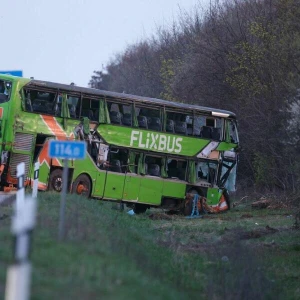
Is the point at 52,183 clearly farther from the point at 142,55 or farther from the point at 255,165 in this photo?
the point at 142,55

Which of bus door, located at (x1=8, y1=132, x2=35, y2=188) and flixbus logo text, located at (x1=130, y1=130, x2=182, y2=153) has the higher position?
flixbus logo text, located at (x1=130, y1=130, x2=182, y2=153)

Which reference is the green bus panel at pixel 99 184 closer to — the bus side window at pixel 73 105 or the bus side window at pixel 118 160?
the bus side window at pixel 118 160

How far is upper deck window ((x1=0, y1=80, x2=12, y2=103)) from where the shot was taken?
3297cm

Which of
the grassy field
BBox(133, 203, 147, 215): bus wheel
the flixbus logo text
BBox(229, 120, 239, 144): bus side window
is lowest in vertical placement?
the grassy field

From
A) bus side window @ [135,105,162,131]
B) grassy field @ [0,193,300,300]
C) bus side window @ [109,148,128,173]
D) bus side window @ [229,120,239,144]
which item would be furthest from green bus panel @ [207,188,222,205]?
grassy field @ [0,193,300,300]

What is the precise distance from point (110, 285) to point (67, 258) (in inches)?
58.3

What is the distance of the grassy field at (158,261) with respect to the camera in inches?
401

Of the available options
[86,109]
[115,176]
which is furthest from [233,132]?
[86,109]

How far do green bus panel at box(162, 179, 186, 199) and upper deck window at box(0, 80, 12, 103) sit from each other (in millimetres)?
6978

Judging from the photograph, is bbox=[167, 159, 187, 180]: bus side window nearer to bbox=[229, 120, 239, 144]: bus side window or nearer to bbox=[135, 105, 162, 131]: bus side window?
bbox=[135, 105, 162, 131]: bus side window

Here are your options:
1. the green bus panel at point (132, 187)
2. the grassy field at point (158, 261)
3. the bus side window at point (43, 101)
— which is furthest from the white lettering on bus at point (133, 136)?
the grassy field at point (158, 261)

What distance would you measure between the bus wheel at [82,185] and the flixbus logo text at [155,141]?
2.16m

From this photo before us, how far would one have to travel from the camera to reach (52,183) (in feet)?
110

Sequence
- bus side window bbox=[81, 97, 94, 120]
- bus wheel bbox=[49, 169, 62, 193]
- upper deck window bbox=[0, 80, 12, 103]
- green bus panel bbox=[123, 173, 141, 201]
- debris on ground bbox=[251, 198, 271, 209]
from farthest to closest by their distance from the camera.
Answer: debris on ground bbox=[251, 198, 271, 209] → green bus panel bbox=[123, 173, 141, 201] → bus side window bbox=[81, 97, 94, 120] → bus wheel bbox=[49, 169, 62, 193] → upper deck window bbox=[0, 80, 12, 103]
